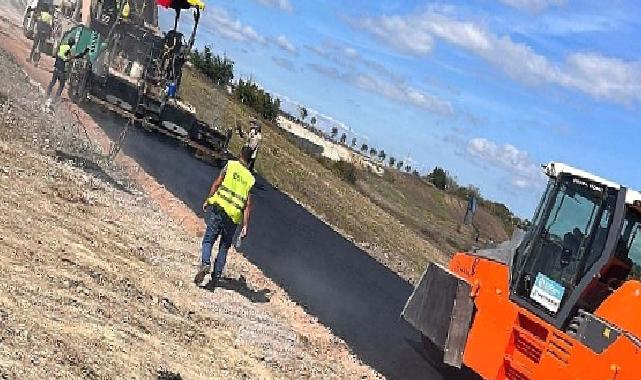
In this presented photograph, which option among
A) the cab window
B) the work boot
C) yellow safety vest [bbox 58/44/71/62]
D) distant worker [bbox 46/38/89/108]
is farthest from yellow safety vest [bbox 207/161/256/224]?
yellow safety vest [bbox 58/44/71/62]

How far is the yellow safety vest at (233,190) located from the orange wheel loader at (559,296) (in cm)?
276

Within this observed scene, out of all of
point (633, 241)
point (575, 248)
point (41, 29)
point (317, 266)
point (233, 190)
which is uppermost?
point (41, 29)

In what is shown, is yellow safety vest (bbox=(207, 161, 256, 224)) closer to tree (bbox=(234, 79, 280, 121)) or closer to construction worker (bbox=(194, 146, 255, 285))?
construction worker (bbox=(194, 146, 255, 285))

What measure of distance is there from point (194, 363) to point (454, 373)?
16.6 feet

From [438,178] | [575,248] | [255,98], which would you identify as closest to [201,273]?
[575,248]

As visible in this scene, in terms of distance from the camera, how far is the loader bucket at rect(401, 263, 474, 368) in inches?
408

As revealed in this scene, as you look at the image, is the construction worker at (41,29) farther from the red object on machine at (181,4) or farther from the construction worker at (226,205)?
the construction worker at (226,205)

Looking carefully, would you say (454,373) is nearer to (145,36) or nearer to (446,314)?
(446,314)

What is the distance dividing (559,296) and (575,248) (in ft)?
1.90

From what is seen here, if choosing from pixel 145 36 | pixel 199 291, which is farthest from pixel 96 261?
pixel 145 36

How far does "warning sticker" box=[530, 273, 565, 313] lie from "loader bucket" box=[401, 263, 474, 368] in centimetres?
92

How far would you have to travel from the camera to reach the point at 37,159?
43.2ft

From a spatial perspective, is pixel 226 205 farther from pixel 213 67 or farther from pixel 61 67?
pixel 213 67

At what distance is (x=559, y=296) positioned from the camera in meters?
9.40
